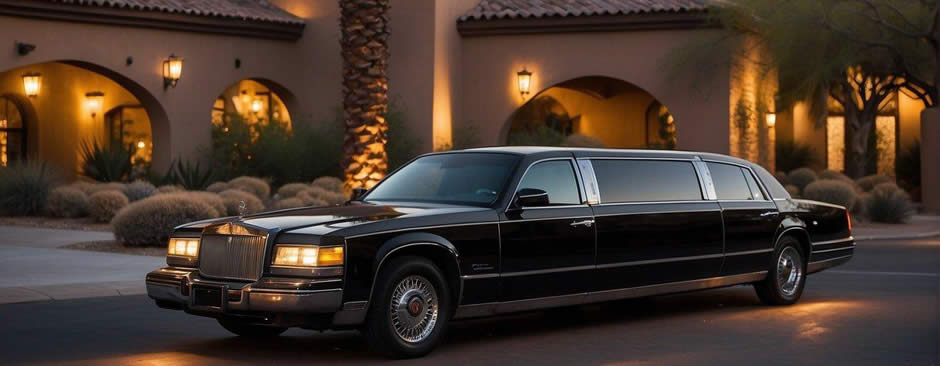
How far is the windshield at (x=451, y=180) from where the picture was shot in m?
10.5

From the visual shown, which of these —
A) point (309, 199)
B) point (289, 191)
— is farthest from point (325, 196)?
point (289, 191)

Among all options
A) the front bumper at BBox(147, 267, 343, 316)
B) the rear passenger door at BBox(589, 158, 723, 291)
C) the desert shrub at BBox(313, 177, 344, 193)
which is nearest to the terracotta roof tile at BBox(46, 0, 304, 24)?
the desert shrub at BBox(313, 177, 344, 193)

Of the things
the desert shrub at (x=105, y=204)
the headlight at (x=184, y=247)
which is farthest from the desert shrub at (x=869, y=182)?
the headlight at (x=184, y=247)

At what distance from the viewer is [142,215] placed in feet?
63.0

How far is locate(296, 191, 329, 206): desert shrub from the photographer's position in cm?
2400

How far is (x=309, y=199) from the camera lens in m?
24.2

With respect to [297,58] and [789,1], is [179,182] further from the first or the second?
[789,1]

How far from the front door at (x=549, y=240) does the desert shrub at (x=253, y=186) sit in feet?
51.3

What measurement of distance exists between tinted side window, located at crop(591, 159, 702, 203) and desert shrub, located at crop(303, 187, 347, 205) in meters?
13.2

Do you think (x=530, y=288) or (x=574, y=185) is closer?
(x=530, y=288)

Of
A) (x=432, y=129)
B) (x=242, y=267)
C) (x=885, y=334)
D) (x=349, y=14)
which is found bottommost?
(x=885, y=334)

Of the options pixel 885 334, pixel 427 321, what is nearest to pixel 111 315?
pixel 427 321

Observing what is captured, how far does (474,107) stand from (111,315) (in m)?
20.2

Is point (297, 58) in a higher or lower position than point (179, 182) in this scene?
higher
